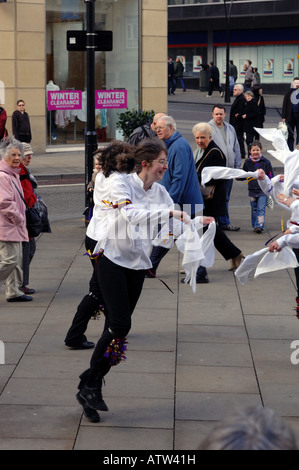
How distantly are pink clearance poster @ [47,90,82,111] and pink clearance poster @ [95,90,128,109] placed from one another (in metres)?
0.58

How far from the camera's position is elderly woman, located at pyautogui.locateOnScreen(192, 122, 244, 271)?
9.82m

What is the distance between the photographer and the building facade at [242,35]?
5112cm

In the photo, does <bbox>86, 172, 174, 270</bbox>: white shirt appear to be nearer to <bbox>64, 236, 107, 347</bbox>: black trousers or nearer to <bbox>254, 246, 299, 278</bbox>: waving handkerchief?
<bbox>64, 236, 107, 347</bbox>: black trousers

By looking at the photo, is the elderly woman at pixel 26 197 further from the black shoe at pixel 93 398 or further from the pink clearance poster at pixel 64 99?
the pink clearance poster at pixel 64 99

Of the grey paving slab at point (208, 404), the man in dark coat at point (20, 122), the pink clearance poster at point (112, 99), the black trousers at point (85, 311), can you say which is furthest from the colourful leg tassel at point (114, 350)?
the pink clearance poster at point (112, 99)

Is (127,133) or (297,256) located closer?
(297,256)

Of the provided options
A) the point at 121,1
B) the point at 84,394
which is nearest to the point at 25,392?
the point at 84,394

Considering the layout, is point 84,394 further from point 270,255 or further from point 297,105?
point 297,105

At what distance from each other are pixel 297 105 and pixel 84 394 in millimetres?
18792

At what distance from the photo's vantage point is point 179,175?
9.29 m

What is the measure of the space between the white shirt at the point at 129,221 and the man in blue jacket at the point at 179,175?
11.2ft

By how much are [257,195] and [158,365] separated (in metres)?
6.34

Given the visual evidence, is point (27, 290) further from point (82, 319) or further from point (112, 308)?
point (112, 308)

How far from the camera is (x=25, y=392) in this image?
5.99 metres
